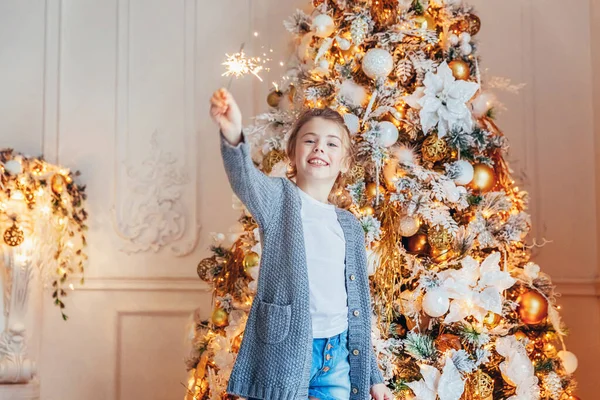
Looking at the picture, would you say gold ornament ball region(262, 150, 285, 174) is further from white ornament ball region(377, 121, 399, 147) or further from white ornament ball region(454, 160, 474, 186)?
white ornament ball region(454, 160, 474, 186)

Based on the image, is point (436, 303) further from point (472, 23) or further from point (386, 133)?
point (472, 23)

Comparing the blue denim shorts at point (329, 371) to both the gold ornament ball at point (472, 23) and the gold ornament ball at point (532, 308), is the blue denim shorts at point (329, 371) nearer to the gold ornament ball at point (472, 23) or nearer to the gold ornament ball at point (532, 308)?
the gold ornament ball at point (532, 308)

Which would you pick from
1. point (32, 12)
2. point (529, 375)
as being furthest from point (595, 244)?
point (32, 12)

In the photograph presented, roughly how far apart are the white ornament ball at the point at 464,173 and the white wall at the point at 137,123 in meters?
0.83

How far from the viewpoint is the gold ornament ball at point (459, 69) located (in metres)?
2.17

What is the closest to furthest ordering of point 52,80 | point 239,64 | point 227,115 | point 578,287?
point 227,115 < point 239,64 < point 578,287 < point 52,80

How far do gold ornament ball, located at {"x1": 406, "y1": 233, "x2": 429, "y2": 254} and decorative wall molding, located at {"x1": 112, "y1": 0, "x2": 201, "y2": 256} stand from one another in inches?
50.9

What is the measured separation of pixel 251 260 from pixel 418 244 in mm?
546

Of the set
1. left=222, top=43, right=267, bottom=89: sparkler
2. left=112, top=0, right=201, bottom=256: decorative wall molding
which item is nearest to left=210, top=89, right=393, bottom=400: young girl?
left=222, top=43, right=267, bottom=89: sparkler

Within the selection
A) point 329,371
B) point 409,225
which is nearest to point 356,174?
point 409,225

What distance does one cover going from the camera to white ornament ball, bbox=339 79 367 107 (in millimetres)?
2133

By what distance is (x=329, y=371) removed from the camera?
1.41m

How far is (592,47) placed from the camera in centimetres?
272

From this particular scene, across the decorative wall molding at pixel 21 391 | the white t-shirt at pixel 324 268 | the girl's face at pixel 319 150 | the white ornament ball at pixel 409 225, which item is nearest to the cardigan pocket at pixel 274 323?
the white t-shirt at pixel 324 268
